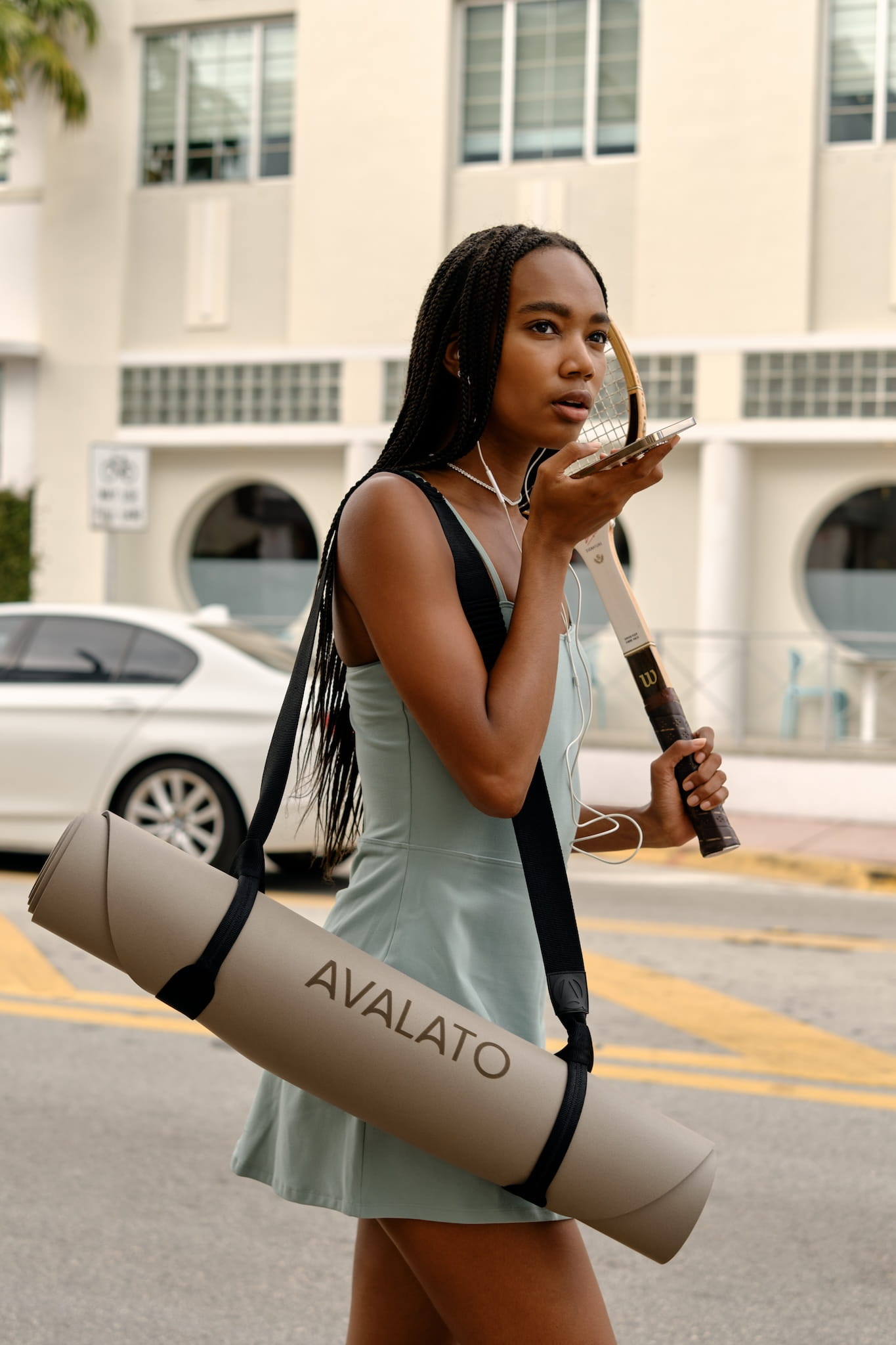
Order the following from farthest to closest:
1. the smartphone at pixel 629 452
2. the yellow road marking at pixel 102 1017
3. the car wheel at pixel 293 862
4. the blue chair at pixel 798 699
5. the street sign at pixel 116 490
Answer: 1. the blue chair at pixel 798 699
2. the street sign at pixel 116 490
3. the car wheel at pixel 293 862
4. the yellow road marking at pixel 102 1017
5. the smartphone at pixel 629 452

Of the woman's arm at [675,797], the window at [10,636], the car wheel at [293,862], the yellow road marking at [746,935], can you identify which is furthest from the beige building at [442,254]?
the woman's arm at [675,797]

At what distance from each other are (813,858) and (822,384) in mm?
5743

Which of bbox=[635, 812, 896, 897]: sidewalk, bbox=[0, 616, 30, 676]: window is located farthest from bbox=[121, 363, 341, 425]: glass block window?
bbox=[0, 616, 30, 676]: window

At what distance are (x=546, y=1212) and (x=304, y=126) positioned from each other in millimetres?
15916

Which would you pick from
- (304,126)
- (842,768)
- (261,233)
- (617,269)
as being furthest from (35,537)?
(842,768)

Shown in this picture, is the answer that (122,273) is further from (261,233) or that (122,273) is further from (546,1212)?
(546,1212)

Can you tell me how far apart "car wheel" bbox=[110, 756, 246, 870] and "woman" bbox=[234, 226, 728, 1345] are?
6810 millimetres

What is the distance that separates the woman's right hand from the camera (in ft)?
5.77

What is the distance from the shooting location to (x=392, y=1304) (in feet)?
6.64

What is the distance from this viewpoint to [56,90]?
16.9 m

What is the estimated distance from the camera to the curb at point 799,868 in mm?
10477

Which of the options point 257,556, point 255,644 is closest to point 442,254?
point 257,556

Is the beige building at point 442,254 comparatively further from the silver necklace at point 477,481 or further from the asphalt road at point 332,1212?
the silver necklace at point 477,481

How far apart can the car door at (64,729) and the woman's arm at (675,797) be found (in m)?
7.03
